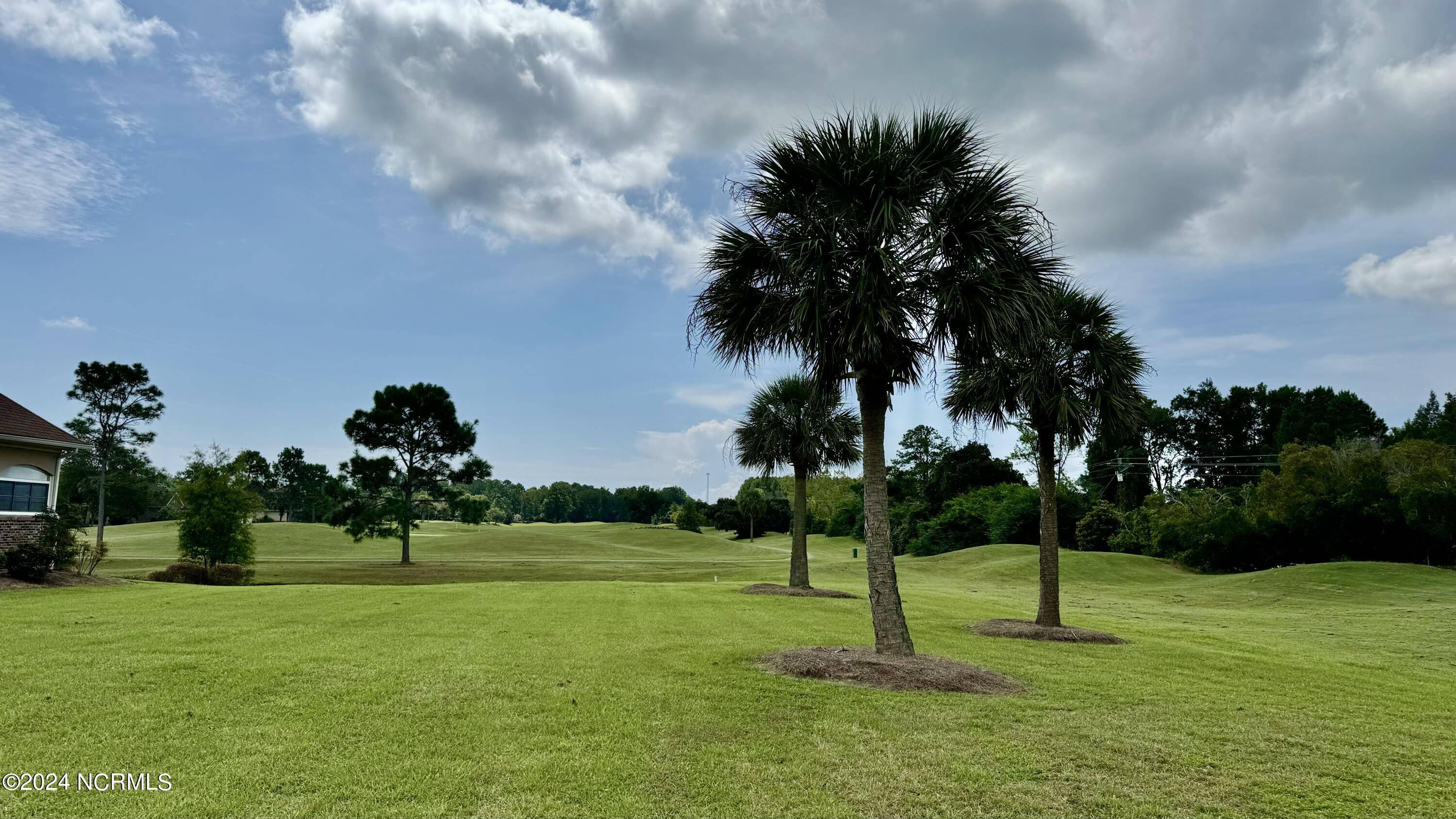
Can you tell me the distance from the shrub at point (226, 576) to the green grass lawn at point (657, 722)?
1493 cm

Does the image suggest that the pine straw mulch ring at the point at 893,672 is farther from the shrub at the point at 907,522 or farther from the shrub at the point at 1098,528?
the shrub at the point at 907,522

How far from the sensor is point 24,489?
24.3 meters

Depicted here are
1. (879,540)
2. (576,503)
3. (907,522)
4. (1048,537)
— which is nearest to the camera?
(879,540)

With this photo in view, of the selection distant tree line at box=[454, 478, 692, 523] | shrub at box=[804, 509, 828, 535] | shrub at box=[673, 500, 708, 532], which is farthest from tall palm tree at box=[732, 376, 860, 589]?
distant tree line at box=[454, 478, 692, 523]

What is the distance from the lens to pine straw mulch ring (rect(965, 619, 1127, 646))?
14.6 m

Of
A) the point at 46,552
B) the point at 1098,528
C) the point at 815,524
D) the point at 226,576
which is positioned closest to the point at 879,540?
the point at 46,552

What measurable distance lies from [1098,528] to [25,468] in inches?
2377

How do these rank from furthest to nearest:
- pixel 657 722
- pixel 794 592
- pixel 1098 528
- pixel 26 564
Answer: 1. pixel 1098 528
2. pixel 794 592
3. pixel 26 564
4. pixel 657 722

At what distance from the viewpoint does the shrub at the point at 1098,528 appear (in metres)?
54.6

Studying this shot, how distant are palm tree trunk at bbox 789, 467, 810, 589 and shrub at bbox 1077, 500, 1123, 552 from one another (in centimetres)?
3679

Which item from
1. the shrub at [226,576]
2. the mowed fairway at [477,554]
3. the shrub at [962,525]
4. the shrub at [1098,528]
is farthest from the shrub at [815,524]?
the shrub at [226,576]

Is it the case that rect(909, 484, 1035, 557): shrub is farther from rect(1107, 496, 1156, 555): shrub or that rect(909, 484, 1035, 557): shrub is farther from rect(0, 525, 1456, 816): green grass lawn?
rect(0, 525, 1456, 816): green grass lawn

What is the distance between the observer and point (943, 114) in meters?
10.6

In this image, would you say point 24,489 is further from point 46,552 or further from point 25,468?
point 46,552
